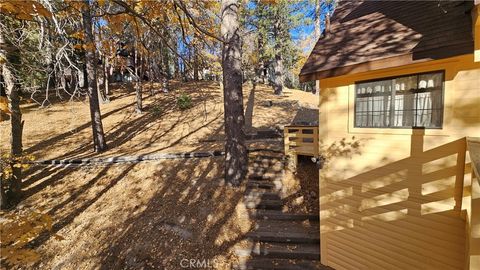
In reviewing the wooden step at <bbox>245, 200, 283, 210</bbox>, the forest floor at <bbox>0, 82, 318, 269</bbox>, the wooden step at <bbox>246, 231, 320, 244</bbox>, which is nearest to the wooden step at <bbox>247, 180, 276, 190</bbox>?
the forest floor at <bbox>0, 82, 318, 269</bbox>

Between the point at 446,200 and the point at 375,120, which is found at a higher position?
the point at 375,120

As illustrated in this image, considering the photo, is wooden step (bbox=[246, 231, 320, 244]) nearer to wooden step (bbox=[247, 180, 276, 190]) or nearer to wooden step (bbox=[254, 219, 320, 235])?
wooden step (bbox=[254, 219, 320, 235])

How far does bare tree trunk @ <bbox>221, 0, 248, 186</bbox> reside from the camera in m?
7.16

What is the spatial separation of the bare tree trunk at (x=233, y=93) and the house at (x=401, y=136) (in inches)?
92.6

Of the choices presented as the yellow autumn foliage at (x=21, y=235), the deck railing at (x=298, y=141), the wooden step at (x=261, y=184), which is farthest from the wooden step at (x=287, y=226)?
the yellow autumn foliage at (x=21, y=235)

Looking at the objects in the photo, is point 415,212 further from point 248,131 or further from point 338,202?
point 248,131

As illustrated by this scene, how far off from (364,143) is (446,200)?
5.34 feet

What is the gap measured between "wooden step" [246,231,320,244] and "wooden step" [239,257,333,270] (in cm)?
48

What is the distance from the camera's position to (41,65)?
5.12 meters

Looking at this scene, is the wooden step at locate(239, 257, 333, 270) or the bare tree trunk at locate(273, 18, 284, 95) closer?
the wooden step at locate(239, 257, 333, 270)

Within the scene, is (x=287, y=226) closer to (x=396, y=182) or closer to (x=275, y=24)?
(x=396, y=182)

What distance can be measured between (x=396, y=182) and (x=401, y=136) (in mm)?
914

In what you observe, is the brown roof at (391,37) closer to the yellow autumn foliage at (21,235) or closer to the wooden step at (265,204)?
the wooden step at (265,204)

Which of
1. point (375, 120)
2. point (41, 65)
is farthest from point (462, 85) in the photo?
point (41, 65)
